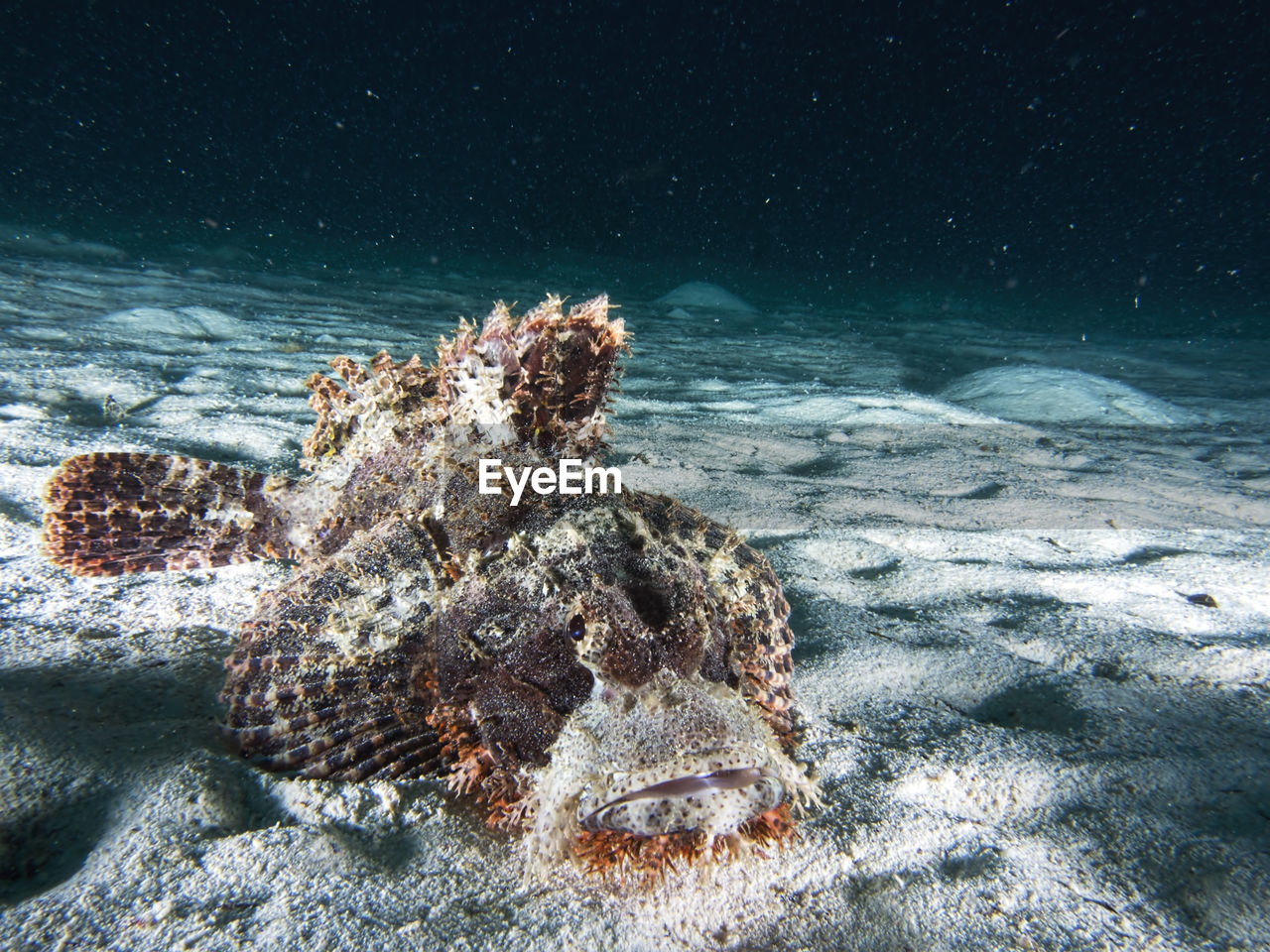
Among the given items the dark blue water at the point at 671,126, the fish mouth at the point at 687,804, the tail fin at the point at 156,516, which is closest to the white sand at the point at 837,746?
the tail fin at the point at 156,516

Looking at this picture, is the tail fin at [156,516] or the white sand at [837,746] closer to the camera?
the white sand at [837,746]

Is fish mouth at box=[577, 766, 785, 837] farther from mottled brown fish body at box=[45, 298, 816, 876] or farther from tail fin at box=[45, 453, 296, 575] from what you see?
tail fin at box=[45, 453, 296, 575]

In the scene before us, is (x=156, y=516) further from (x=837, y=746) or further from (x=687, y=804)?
(x=837, y=746)

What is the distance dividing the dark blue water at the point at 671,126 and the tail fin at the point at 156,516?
34613 millimetres

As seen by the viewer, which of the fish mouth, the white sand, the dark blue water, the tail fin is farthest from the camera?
the dark blue water

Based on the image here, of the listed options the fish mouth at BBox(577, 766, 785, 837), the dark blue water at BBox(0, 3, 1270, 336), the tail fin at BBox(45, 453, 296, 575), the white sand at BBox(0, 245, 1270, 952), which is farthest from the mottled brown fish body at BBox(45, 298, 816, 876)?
the dark blue water at BBox(0, 3, 1270, 336)

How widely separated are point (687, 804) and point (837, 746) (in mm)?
985

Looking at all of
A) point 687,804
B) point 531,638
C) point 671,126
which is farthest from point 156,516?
point 671,126

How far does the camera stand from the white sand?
4.50ft

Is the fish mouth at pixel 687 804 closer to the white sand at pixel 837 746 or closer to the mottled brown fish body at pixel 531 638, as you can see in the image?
the mottled brown fish body at pixel 531 638

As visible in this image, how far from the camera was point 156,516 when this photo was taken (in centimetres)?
275

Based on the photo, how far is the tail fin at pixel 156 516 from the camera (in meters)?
2.62

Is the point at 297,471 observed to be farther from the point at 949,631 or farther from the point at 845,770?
Result: the point at 949,631

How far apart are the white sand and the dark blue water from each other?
33705 millimetres
